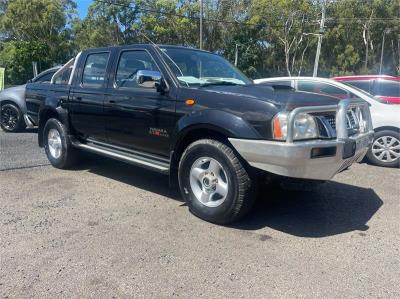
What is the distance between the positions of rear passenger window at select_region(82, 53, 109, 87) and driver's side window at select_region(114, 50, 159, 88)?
319 millimetres

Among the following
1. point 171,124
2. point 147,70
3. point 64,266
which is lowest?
point 64,266

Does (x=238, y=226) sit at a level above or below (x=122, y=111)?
below

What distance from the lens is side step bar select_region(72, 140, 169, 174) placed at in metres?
4.98

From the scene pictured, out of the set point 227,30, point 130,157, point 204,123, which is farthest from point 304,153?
point 227,30

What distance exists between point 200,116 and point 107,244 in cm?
159

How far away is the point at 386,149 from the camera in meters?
7.50

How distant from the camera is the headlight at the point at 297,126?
3898 mm

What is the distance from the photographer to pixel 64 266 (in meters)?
3.53

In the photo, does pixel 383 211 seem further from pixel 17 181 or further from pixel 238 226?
pixel 17 181

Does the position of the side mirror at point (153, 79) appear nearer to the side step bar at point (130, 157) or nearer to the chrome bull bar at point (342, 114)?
the side step bar at point (130, 157)

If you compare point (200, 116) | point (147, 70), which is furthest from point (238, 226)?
point (147, 70)

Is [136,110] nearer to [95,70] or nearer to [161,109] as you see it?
[161,109]

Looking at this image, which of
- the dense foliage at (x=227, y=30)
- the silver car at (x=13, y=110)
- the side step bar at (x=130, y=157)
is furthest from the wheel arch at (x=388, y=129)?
the dense foliage at (x=227, y=30)

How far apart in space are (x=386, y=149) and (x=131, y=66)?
4813 mm
